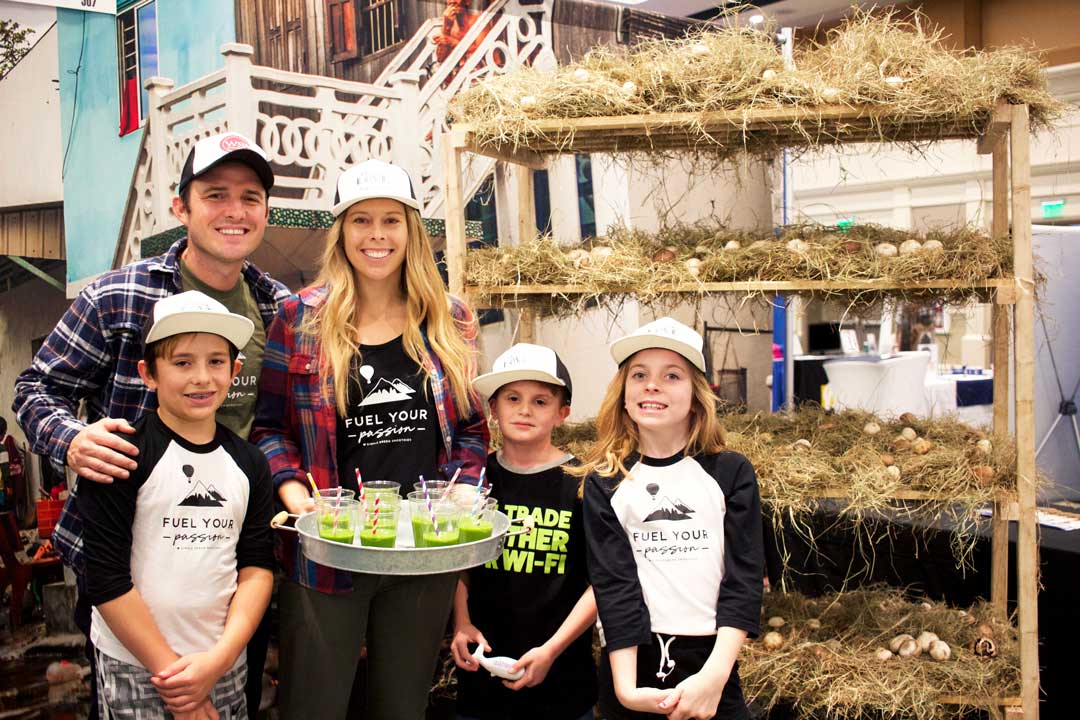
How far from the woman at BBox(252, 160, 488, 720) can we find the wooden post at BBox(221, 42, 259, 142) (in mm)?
1591

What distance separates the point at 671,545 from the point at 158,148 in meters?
2.84

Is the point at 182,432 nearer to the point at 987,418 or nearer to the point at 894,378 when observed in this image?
the point at 894,378

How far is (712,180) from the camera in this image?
541 centimetres

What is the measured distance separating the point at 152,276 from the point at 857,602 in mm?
3299

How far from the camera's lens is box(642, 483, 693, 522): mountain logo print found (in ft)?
8.52

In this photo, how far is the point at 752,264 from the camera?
145 inches

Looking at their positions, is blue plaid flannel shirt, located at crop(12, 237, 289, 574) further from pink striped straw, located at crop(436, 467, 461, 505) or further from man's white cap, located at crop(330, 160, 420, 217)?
pink striped straw, located at crop(436, 467, 461, 505)

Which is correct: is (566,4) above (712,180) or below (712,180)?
above

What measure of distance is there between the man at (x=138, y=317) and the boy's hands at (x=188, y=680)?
1.41 ft

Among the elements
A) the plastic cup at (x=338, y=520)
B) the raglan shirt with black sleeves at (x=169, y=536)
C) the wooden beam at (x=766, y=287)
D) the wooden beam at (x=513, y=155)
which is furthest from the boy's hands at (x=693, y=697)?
the wooden beam at (x=513, y=155)

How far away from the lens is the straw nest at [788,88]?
344 centimetres

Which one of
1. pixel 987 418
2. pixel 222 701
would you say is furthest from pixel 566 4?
pixel 987 418

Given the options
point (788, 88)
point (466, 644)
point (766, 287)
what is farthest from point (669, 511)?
point (788, 88)

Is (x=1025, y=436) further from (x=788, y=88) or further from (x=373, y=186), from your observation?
(x=373, y=186)
